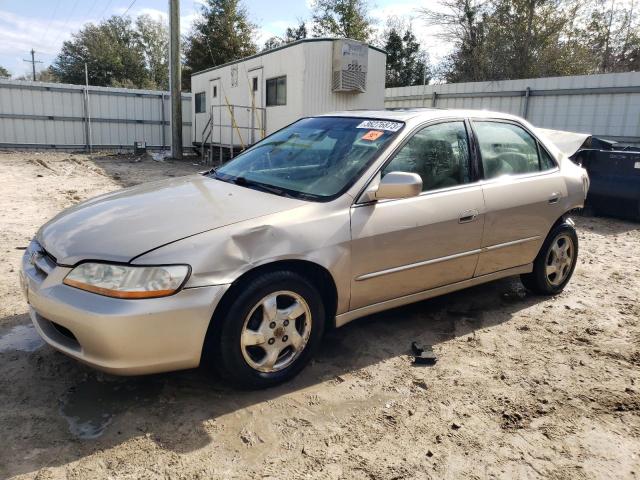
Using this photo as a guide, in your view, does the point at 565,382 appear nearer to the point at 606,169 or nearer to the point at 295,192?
the point at 295,192

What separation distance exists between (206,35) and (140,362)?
34.0 m

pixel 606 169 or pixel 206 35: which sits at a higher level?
pixel 206 35

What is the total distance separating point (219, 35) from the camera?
3275 cm

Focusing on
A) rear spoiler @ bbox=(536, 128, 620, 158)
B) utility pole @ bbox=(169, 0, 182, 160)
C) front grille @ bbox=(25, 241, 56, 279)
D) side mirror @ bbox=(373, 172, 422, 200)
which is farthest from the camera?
utility pole @ bbox=(169, 0, 182, 160)

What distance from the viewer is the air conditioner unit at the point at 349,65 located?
12969 millimetres

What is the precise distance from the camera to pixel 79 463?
2318 mm

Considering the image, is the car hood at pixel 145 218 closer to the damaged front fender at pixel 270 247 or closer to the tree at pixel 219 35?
the damaged front fender at pixel 270 247

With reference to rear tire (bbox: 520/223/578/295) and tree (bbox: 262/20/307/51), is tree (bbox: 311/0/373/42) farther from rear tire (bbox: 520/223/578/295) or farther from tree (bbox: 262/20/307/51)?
rear tire (bbox: 520/223/578/295)

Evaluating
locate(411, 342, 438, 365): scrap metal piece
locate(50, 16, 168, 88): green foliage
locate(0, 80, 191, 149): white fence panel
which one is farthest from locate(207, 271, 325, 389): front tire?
locate(50, 16, 168, 88): green foliage

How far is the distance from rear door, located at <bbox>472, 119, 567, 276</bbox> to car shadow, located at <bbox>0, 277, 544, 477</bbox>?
29.8 inches

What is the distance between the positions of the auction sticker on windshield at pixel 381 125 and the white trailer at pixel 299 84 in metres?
9.67

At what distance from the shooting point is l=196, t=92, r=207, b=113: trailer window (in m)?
19.4

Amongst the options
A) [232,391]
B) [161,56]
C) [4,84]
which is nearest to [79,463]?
[232,391]

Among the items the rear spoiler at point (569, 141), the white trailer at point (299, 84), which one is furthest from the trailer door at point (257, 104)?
the rear spoiler at point (569, 141)
